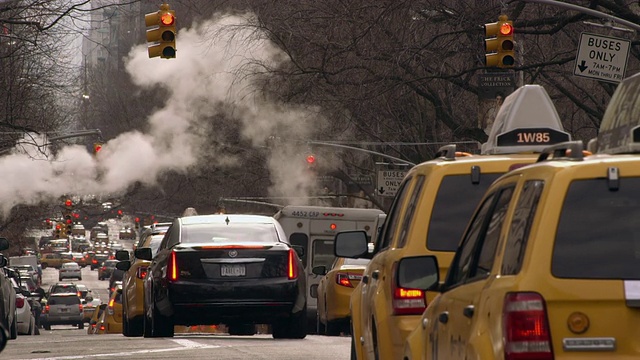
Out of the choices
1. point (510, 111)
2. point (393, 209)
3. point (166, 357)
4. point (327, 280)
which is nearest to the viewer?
point (393, 209)

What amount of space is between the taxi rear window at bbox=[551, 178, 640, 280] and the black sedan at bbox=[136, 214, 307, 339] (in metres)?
11.6

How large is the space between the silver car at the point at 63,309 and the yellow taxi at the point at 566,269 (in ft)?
216

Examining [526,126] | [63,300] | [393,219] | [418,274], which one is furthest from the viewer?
[63,300]

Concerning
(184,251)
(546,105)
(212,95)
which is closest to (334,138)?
(212,95)

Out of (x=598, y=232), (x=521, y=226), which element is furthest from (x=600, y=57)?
(x=598, y=232)

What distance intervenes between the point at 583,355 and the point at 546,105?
235 inches

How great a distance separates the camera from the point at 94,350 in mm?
15445

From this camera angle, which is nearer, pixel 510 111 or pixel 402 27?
pixel 510 111

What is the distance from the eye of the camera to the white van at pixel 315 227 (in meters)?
30.7

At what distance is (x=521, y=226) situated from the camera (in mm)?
5496

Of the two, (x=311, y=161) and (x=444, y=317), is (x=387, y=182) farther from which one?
(x=444, y=317)

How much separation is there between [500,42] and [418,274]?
19263 mm

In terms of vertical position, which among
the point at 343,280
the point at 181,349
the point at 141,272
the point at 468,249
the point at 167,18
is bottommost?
the point at 181,349

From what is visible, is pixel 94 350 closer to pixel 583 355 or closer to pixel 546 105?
pixel 546 105
